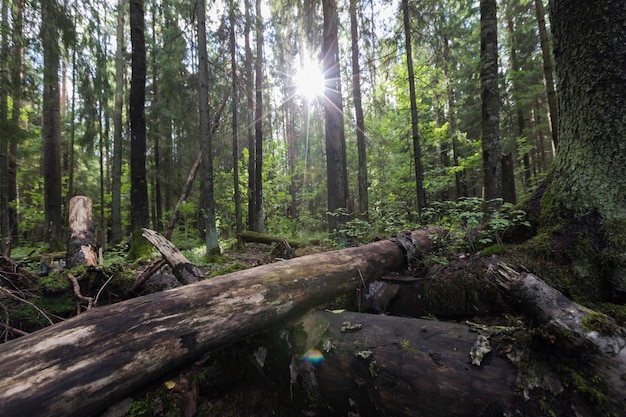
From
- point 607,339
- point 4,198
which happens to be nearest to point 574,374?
point 607,339

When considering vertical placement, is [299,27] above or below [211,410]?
above

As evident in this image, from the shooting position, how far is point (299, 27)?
10.4m

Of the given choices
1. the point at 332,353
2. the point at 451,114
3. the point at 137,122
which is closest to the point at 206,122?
the point at 137,122

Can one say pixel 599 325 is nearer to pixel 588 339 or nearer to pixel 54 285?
pixel 588 339

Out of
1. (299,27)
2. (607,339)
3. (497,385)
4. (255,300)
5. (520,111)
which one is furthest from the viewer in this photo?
(520,111)

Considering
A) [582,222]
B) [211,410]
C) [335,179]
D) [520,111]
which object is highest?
[520,111]

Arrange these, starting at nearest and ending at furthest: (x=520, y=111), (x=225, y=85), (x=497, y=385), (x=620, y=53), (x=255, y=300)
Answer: (x=497, y=385), (x=255, y=300), (x=620, y=53), (x=225, y=85), (x=520, y=111)

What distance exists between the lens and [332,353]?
7.54 feet

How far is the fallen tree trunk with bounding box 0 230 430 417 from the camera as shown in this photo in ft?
4.61

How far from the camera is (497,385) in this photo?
5.40 ft

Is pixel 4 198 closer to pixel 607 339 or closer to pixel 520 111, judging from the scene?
pixel 607 339

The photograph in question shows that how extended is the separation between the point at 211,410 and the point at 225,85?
44.6 feet

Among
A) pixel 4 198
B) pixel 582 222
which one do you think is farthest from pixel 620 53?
pixel 4 198

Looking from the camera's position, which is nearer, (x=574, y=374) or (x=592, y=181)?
(x=574, y=374)
